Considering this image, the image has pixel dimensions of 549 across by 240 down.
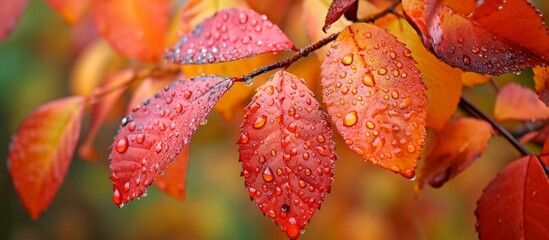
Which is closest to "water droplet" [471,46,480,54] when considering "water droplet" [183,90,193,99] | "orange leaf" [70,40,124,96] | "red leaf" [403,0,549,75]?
"red leaf" [403,0,549,75]

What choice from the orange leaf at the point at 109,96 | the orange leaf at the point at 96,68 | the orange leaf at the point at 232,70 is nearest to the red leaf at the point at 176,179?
the orange leaf at the point at 232,70

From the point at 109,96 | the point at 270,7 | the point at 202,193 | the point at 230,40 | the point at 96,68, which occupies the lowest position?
the point at 202,193

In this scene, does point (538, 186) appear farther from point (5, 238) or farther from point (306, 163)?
point (5, 238)

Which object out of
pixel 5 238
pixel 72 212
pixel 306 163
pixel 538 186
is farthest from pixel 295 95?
pixel 5 238

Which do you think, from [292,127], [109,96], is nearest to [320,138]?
[292,127]

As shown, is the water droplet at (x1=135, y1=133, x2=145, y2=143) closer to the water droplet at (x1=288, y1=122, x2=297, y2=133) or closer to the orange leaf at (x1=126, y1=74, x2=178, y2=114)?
the water droplet at (x1=288, y1=122, x2=297, y2=133)

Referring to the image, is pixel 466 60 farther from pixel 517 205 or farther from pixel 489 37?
pixel 517 205
